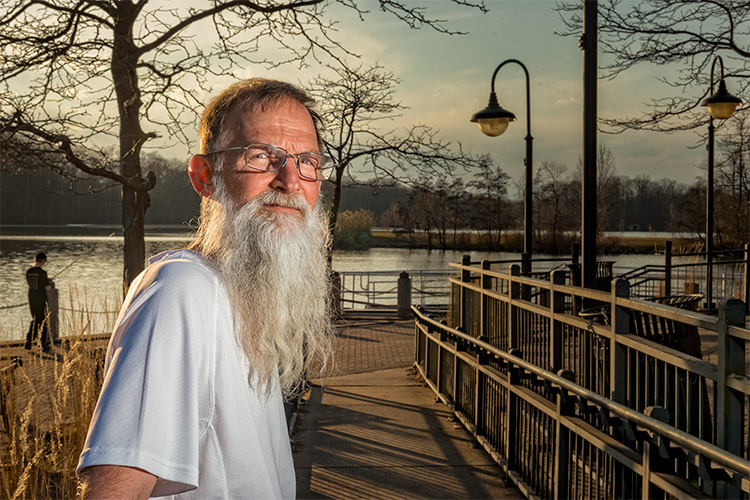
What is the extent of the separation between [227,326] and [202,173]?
1.92ft

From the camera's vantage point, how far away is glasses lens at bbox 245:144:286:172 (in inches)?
66.4

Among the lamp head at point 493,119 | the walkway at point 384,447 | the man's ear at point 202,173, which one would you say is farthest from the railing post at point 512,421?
the lamp head at point 493,119

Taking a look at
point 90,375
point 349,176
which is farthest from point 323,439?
point 349,176

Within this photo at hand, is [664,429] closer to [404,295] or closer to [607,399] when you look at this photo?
[607,399]

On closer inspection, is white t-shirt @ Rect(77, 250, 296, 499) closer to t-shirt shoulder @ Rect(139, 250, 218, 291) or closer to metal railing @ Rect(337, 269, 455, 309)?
t-shirt shoulder @ Rect(139, 250, 218, 291)

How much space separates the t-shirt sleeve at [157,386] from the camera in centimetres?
113

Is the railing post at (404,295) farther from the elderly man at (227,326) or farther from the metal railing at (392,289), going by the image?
Result: the elderly man at (227,326)

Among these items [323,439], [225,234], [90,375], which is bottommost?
[323,439]

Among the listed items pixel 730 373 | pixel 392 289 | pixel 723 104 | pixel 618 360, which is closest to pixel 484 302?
pixel 618 360

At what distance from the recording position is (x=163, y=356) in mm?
1171

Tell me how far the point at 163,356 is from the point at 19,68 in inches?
275

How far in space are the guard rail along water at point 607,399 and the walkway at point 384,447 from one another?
265 millimetres

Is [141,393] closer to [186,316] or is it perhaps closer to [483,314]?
[186,316]

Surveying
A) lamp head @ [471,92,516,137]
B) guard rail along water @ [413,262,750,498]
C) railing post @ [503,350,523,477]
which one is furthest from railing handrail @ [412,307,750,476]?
lamp head @ [471,92,516,137]
